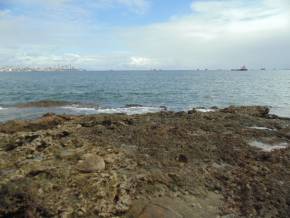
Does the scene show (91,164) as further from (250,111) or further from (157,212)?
(250,111)

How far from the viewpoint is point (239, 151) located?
1316 cm

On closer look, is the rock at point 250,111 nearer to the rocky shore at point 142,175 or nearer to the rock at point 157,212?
the rocky shore at point 142,175

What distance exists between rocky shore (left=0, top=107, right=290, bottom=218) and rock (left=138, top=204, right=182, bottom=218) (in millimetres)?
22

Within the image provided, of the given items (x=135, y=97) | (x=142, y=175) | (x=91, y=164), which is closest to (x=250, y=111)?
(x=142, y=175)

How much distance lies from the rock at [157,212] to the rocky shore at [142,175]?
2cm

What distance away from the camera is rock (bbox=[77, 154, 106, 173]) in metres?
9.97

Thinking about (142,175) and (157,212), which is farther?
(142,175)

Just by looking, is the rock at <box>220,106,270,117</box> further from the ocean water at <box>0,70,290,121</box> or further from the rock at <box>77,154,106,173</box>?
the rock at <box>77,154,106,173</box>

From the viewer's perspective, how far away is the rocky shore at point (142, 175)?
860 centimetres

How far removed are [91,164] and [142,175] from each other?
1410 millimetres

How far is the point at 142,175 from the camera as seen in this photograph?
10.1 meters

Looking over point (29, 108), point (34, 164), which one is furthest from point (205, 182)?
point (29, 108)

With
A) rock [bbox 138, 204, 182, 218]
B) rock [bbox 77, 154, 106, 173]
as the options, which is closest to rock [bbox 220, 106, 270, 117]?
rock [bbox 77, 154, 106, 173]

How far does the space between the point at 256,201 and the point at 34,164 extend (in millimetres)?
5891
